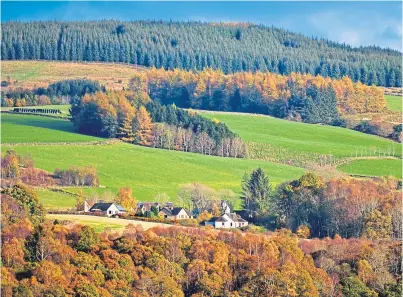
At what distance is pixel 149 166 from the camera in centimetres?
10294

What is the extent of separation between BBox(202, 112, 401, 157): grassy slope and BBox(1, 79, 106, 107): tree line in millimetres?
16422

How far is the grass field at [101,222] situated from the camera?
71562mm

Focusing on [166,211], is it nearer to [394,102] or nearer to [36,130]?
[36,130]

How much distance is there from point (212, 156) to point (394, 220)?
35.0 m

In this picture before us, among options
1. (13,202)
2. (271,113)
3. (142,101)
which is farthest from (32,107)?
(13,202)

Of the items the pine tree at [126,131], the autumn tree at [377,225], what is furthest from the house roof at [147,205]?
the pine tree at [126,131]

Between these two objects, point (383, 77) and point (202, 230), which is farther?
point (383, 77)

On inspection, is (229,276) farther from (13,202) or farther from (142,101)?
(142,101)

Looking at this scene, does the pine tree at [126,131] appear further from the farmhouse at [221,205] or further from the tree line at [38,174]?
the farmhouse at [221,205]

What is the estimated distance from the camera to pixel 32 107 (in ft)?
448

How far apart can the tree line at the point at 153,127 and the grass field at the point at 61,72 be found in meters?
33.1

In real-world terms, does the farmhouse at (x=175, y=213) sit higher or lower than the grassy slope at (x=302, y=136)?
lower

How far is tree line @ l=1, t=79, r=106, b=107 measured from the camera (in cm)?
13938

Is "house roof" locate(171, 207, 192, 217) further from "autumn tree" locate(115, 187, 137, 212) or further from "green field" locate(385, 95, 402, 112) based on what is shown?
"green field" locate(385, 95, 402, 112)
